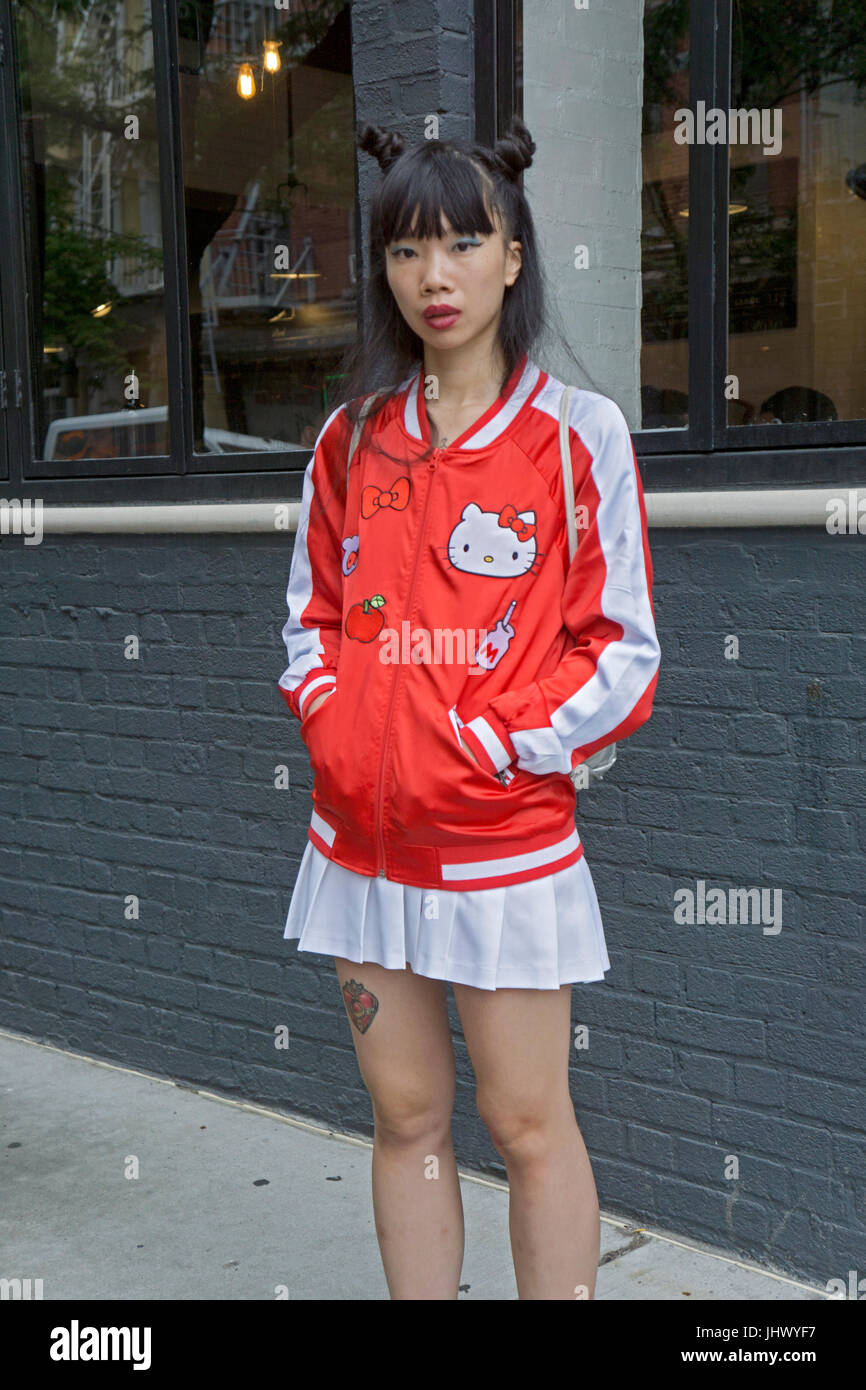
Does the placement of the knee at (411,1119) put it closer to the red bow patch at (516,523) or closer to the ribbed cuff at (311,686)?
the ribbed cuff at (311,686)

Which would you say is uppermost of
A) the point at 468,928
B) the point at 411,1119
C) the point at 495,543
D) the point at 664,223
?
the point at 664,223

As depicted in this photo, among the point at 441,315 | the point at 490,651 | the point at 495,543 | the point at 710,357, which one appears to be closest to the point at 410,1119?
the point at 490,651

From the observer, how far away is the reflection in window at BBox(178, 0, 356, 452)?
4152mm

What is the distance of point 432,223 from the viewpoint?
2.25 meters

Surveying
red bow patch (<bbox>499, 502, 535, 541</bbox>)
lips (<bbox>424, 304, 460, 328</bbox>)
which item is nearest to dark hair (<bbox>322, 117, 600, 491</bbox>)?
lips (<bbox>424, 304, 460, 328</bbox>)

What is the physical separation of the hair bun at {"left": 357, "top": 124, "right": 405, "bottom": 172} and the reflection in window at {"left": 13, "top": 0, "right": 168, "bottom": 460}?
2248mm

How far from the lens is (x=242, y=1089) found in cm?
439

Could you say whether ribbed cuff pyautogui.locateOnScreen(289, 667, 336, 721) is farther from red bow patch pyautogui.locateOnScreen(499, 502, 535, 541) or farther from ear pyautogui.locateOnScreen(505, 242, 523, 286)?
ear pyautogui.locateOnScreen(505, 242, 523, 286)

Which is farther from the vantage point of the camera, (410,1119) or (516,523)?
(410,1119)

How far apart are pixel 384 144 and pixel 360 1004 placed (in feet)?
4.83

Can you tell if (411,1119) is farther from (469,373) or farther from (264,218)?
(264,218)

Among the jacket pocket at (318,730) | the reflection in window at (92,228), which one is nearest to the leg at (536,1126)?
the jacket pocket at (318,730)

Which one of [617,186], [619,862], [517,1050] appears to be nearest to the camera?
[517,1050]
